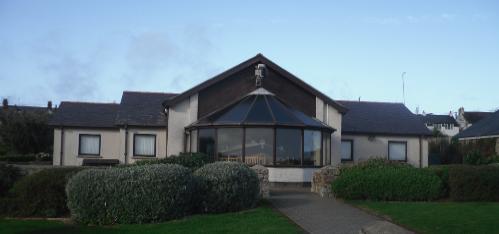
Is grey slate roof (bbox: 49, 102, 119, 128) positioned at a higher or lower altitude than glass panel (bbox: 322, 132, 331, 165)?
higher

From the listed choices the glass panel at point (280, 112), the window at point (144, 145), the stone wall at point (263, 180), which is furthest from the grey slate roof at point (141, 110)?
the stone wall at point (263, 180)

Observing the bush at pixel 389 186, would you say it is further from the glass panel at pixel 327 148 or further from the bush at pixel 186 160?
the glass panel at pixel 327 148

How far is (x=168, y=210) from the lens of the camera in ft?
54.0

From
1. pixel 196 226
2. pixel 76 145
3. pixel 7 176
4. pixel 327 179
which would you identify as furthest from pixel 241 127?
pixel 76 145

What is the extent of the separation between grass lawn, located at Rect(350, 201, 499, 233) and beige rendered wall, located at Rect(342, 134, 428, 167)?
48.5 ft

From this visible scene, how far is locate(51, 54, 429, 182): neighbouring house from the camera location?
2619cm

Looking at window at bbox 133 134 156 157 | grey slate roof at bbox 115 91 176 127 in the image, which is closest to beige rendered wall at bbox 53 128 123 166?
window at bbox 133 134 156 157

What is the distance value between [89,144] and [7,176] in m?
13.8

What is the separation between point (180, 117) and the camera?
95.7 feet

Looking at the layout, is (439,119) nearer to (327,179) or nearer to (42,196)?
(327,179)

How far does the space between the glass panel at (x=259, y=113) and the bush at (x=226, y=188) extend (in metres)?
7.98

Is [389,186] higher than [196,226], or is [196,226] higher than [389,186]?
[389,186]

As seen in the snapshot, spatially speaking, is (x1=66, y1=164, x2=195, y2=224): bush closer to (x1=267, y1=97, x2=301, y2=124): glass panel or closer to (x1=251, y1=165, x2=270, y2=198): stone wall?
(x1=251, y1=165, x2=270, y2=198): stone wall

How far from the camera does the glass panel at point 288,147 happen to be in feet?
85.5
